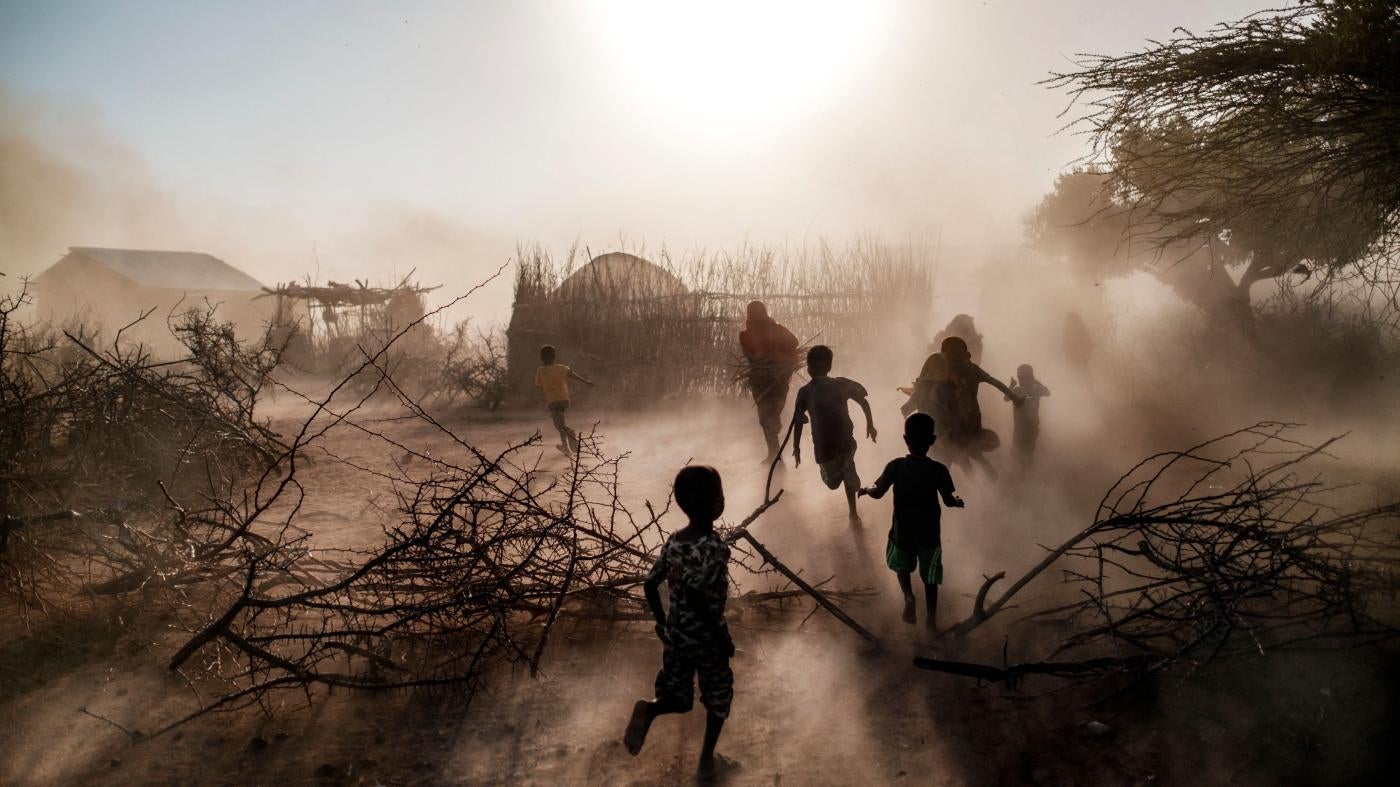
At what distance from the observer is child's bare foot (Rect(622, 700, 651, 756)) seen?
333 cm

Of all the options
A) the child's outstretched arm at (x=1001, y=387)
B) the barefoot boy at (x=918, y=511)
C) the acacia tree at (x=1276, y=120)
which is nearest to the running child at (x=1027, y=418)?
the child's outstretched arm at (x=1001, y=387)

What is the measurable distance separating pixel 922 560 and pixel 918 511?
275mm

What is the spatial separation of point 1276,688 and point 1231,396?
10.9 m

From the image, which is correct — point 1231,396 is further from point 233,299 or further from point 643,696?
point 233,299

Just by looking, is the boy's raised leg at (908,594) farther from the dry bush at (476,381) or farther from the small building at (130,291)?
the small building at (130,291)

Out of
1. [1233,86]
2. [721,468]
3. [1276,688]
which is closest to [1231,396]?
[1233,86]

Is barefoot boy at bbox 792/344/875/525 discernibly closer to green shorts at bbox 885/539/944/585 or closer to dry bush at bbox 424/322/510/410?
green shorts at bbox 885/539/944/585

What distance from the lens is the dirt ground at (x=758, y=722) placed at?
3398mm

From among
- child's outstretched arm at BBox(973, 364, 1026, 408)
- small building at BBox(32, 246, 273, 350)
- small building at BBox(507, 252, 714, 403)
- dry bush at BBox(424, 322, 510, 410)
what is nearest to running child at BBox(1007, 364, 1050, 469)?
child's outstretched arm at BBox(973, 364, 1026, 408)

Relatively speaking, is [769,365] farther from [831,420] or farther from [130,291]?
[130,291]

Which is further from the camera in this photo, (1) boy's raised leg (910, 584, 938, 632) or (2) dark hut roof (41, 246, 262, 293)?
(2) dark hut roof (41, 246, 262, 293)

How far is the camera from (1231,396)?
12.9 meters

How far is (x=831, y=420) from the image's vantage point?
6.89 m

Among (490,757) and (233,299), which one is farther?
(233,299)
